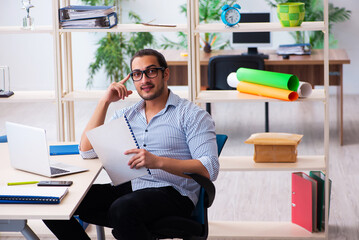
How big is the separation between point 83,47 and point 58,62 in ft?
16.1

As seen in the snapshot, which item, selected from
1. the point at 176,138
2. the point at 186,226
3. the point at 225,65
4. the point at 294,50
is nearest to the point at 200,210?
the point at 186,226

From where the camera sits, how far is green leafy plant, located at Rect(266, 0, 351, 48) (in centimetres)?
773

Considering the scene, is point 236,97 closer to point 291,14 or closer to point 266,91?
point 266,91

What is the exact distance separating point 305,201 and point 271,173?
4.55 feet

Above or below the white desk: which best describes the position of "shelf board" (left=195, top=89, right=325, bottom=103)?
above

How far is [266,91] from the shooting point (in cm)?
353

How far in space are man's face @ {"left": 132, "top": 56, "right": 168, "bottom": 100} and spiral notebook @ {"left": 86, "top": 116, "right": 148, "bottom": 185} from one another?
31cm

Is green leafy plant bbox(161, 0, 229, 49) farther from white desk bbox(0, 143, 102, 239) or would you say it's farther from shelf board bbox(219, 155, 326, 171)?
white desk bbox(0, 143, 102, 239)

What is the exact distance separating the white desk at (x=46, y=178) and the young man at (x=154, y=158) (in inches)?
4.3

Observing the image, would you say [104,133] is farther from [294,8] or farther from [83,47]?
[83,47]

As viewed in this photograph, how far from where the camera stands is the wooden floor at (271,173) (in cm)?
401

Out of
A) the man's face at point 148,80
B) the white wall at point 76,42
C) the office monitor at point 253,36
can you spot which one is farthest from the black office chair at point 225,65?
the man's face at point 148,80

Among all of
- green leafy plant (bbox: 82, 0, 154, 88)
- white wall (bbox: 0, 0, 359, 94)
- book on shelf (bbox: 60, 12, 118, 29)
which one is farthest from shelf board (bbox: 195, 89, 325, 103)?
white wall (bbox: 0, 0, 359, 94)

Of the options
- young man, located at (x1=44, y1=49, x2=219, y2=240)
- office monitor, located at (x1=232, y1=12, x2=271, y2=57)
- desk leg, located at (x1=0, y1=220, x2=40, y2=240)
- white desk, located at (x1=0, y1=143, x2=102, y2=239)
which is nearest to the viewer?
white desk, located at (x1=0, y1=143, x2=102, y2=239)
